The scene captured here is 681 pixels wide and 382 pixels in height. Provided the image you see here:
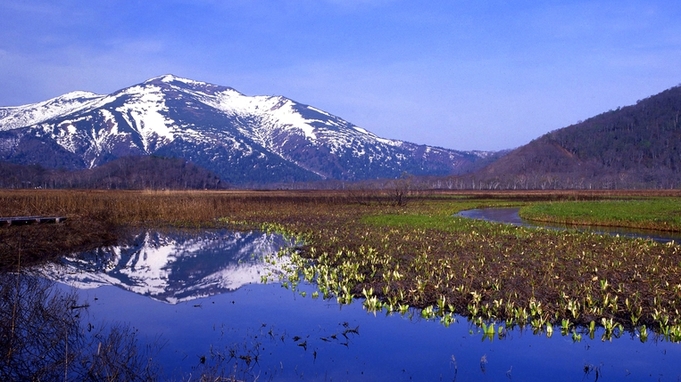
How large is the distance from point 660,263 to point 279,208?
36076 mm

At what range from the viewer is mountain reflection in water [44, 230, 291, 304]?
60.1 ft

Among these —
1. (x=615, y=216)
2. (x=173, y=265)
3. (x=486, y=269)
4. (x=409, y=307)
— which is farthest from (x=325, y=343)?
(x=615, y=216)

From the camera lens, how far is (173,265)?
74.8 feet

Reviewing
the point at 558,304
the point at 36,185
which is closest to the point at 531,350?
the point at 558,304

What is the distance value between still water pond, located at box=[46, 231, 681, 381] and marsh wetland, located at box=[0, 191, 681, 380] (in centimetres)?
4

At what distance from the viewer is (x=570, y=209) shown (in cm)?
4675

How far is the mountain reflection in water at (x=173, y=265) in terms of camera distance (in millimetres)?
18312

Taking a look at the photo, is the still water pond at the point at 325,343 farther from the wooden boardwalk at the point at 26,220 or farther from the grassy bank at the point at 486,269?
the wooden boardwalk at the point at 26,220

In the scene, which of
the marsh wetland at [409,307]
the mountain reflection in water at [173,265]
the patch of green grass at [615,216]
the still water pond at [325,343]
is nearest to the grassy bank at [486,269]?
the marsh wetland at [409,307]

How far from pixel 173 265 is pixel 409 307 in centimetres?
1194

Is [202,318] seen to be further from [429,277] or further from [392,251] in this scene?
[392,251]

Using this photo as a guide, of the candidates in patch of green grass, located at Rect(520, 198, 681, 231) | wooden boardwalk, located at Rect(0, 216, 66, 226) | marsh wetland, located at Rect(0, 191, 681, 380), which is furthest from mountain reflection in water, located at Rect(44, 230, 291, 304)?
patch of green grass, located at Rect(520, 198, 681, 231)

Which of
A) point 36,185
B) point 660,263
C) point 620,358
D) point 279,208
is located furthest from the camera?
point 36,185

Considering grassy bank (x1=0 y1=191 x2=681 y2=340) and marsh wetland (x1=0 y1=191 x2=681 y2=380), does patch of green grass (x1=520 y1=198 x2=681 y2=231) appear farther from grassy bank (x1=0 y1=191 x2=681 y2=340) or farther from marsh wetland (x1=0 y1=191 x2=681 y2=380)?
marsh wetland (x1=0 y1=191 x2=681 y2=380)
